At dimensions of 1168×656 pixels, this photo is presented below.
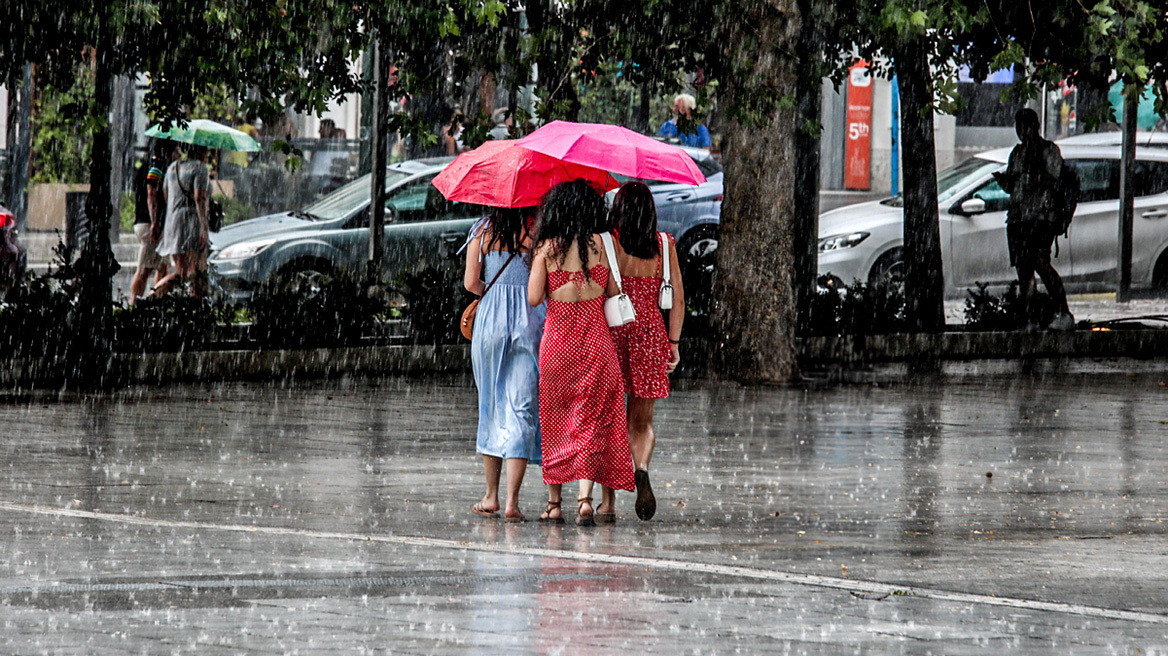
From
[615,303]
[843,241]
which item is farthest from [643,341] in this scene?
[843,241]

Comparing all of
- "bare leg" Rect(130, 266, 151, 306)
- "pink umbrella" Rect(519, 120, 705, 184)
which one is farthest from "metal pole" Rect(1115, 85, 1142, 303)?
"pink umbrella" Rect(519, 120, 705, 184)

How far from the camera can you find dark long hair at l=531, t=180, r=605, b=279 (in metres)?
8.62

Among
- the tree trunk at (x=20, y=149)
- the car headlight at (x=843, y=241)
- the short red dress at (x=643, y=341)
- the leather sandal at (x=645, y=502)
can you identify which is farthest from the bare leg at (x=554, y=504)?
the tree trunk at (x=20, y=149)

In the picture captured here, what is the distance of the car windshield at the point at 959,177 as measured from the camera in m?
21.2

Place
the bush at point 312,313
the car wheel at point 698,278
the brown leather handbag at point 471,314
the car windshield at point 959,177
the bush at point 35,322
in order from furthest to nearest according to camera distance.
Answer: the car windshield at point 959,177 < the car wheel at point 698,278 < the bush at point 312,313 < the bush at point 35,322 < the brown leather handbag at point 471,314

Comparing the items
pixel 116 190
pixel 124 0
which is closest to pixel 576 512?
pixel 124 0

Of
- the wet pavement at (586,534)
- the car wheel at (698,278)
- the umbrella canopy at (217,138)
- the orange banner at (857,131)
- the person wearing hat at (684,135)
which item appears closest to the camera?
the wet pavement at (586,534)

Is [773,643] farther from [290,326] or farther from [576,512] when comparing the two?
[290,326]

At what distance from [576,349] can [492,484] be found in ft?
2.42

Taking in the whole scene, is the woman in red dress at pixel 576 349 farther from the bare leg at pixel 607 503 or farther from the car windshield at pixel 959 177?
the car windshield at pixel 959 177

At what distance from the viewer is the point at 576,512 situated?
9086 millimetres

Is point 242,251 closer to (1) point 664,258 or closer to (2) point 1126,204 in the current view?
(2) point 1126,204

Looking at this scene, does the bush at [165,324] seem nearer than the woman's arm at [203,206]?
Yes

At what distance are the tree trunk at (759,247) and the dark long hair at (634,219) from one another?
19.0 ft
